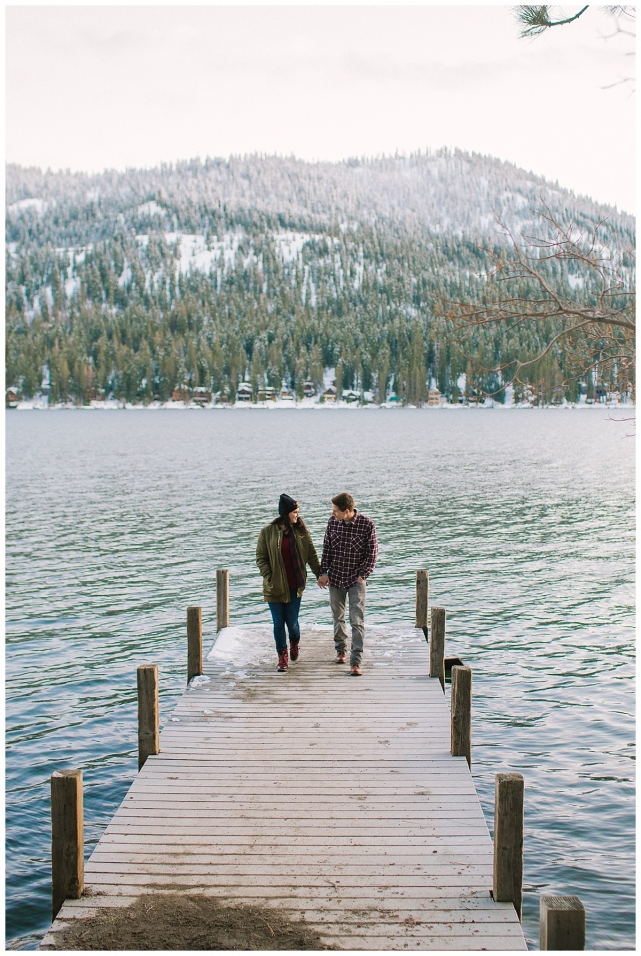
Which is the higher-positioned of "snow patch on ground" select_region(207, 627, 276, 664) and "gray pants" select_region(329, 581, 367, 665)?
"gray pants" select_region(329, 581, 367, 665)

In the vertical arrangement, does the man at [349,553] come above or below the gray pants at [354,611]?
above

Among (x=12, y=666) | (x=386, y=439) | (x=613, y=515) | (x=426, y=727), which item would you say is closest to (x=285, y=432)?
(x=386, y=439)

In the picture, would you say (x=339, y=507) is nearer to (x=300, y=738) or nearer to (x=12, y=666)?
(x=300, y=738)

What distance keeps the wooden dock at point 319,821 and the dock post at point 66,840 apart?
142mm

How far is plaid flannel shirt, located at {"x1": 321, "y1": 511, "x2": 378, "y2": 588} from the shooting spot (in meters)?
10.8

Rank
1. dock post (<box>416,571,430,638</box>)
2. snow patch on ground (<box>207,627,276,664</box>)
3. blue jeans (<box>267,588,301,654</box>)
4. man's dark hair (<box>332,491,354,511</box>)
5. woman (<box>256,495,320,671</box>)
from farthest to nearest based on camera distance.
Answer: dock post (<box>416,571,430,638</box>), snow patch on ground (<box>207,627,276,664</box>), blue jeans (<box>267,588,301,654</box>), woman (<box>256,495,320,671</box>), man's dark hair (<box>332,491,354,511</box>)

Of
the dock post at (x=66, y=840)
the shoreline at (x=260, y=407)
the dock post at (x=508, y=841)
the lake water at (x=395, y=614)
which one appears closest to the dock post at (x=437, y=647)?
the lake water at (x=395, y=614)

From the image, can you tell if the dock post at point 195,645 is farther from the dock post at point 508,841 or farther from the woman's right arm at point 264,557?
the dock post at point 508,841

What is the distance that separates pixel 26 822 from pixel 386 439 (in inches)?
2983

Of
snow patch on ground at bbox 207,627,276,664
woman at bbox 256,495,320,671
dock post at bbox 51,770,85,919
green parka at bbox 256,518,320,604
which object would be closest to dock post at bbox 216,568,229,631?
snow patch on ground at bbox 207,627,276,664

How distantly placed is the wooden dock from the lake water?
1.66 metres

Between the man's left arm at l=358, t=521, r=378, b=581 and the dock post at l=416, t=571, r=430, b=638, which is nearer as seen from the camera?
the man's left arm at l=358, t=521, r=378, b=581

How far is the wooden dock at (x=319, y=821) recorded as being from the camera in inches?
243

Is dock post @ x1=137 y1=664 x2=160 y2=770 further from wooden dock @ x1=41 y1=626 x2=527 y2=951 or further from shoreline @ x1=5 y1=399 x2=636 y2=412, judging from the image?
shoreline @ x1=5 y1=399 x2=636 y2=412
